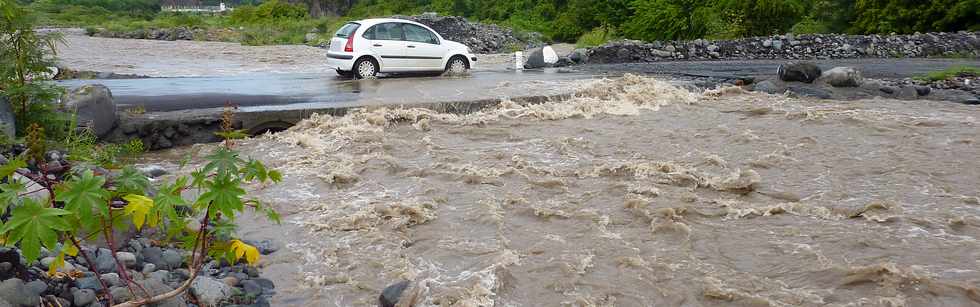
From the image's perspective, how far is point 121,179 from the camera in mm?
3678

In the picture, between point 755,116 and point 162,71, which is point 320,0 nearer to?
point 162,71

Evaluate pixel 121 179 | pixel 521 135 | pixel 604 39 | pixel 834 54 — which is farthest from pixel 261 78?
pixel 604 39

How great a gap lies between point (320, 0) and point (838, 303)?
69135mm

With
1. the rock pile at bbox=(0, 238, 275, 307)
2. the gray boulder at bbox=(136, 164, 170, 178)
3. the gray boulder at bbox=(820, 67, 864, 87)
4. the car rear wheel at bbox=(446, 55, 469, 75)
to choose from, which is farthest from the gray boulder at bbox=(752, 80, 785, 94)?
the rock pile at bbox=(0, 238, 275, 307)

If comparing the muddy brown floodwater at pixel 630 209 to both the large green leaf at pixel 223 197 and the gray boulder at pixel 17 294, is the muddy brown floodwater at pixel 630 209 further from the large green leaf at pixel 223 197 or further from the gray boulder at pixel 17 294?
the large green leaf at pixel 223 197

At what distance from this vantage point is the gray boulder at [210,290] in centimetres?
485

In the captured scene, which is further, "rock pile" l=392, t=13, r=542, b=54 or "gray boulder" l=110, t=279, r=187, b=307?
"rock pile" l=392, t=13, r=542, b=54

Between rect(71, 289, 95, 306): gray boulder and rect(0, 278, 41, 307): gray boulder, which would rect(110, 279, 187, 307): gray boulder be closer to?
rect(71, 289, 95, 306): gray boulder

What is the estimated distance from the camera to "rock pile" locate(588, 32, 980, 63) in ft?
78.3

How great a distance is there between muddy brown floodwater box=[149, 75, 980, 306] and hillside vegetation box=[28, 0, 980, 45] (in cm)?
680

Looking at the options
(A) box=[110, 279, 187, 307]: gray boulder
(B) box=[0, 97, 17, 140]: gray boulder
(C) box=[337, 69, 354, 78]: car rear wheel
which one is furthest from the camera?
(C) box=[337, 69, 354, 78]: car rear wheel

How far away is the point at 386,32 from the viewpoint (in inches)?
667

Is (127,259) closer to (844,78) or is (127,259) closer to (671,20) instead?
(844,78)

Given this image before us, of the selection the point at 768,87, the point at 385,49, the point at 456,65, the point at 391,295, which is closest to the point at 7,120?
the point at 391,295
